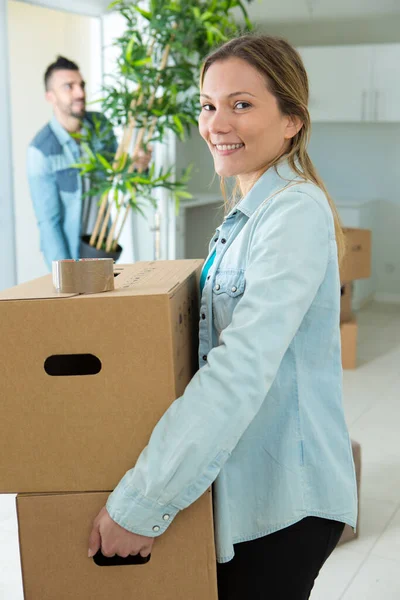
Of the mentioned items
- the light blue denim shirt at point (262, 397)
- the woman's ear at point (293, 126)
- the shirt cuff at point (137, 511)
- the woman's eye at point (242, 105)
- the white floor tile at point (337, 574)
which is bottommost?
the white floor tile at point (337, 574)

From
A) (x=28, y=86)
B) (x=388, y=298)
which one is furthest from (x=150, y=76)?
(x=388, y=298)

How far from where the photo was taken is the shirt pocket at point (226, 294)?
3.77 ft

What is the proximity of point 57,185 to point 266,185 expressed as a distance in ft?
11.7

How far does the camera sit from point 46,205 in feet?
14.9

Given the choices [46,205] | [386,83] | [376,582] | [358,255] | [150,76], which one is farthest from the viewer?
[386,83]

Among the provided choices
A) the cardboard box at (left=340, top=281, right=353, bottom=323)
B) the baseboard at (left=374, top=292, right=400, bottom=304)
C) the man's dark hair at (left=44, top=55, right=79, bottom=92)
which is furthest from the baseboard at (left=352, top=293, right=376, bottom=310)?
the man's dark hair at (left=44, top=55, right=79, bottom=92)

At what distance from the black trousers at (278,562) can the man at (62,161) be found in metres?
3.56

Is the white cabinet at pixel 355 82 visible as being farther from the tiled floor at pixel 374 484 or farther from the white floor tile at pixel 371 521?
the white floor tile at pixel 371 521

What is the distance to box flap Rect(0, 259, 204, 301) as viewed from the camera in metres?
1.06

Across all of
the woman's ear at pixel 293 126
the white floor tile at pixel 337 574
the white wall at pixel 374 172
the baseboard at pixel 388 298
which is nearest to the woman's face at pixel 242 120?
the woman's ear at pixel 293 126

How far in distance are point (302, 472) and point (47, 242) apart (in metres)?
3.67

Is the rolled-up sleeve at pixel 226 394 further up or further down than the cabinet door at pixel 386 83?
further down

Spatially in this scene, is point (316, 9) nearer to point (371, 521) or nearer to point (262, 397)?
point (371, 521)

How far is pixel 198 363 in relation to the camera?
128 cm
